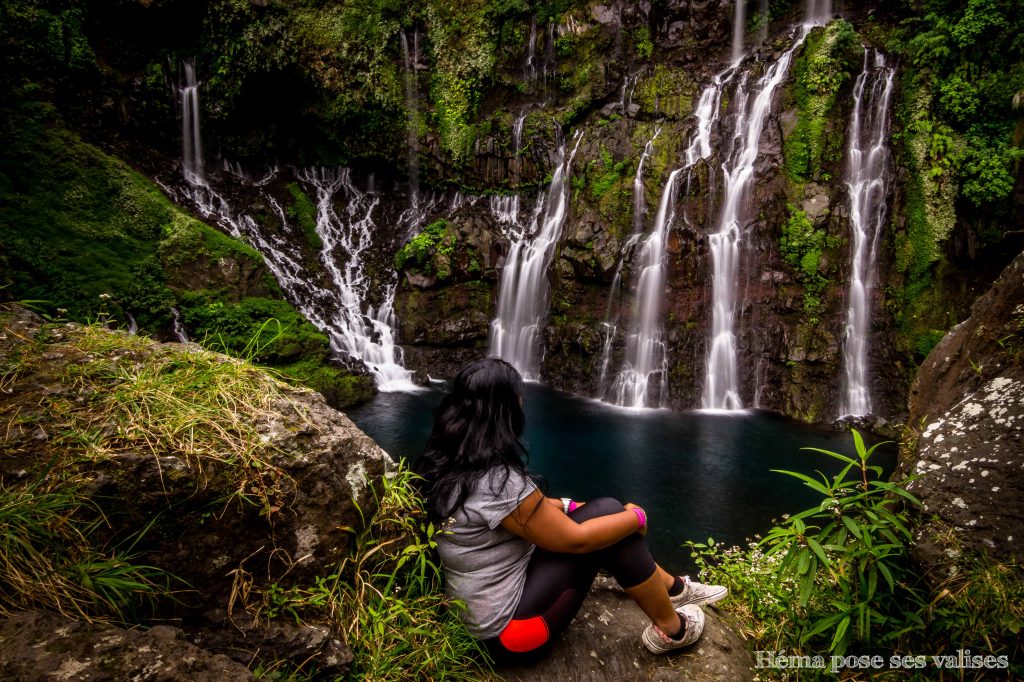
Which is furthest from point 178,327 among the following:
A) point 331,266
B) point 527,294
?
point 527,294

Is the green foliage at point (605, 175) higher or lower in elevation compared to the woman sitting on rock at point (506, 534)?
higher

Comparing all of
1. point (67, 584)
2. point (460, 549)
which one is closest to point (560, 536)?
point (460, 549)

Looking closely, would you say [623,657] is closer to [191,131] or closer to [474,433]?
[474,433]

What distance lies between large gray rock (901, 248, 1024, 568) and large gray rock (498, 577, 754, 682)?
104cm

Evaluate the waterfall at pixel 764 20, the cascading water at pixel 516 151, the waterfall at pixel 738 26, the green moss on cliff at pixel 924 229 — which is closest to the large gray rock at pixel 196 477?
the green moss on cliff at pixel 924 229

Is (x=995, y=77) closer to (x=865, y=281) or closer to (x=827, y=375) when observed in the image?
(x=865, y=281)

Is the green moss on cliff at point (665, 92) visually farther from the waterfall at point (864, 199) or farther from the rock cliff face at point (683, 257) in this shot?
the waterfall at point (864, 199)

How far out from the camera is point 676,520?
276 inches

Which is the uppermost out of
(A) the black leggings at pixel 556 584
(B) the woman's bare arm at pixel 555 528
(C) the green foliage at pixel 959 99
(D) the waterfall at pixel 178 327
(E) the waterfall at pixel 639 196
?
(C) the green foliage at pixel 959 99

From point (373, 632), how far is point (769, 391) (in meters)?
11.1

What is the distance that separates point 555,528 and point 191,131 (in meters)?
17.4

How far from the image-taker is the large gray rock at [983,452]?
1.90m

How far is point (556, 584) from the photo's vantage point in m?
2.20

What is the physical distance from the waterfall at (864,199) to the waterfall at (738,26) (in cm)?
379
